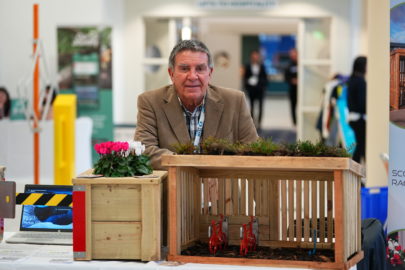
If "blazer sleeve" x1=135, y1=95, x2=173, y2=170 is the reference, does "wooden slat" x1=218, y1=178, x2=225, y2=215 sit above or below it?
below

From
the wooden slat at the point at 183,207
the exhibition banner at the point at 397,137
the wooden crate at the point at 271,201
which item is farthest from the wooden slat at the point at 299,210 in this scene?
the exhibition banner at the point at 397,137

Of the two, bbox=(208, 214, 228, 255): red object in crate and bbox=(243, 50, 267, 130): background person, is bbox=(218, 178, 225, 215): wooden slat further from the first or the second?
bbox=(243, 50, 267, 130): background person

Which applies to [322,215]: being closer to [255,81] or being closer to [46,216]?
[46,216]

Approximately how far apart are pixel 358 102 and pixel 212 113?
5.95 metres

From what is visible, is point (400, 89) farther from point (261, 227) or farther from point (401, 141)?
point (261, 227)

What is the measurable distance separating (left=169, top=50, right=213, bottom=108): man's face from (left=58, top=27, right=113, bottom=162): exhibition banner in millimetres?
6579

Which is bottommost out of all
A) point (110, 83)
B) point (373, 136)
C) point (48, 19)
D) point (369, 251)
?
point (369, 251)

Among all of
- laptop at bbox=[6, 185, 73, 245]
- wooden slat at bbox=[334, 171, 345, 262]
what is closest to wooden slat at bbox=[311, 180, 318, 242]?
wooden slat at bbox=[334, 171, 345, 262]

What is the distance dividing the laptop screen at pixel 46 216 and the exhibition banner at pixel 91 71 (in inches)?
263

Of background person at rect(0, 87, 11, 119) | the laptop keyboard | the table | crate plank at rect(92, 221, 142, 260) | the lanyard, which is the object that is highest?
Answer: background person at rect(0, 87, 11, 119)

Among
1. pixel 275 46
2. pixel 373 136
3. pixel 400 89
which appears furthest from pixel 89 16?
pixel 275 46

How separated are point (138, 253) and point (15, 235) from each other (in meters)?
0.70

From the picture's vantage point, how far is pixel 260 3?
554 inches

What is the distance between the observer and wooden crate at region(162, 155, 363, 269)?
8.63ft
